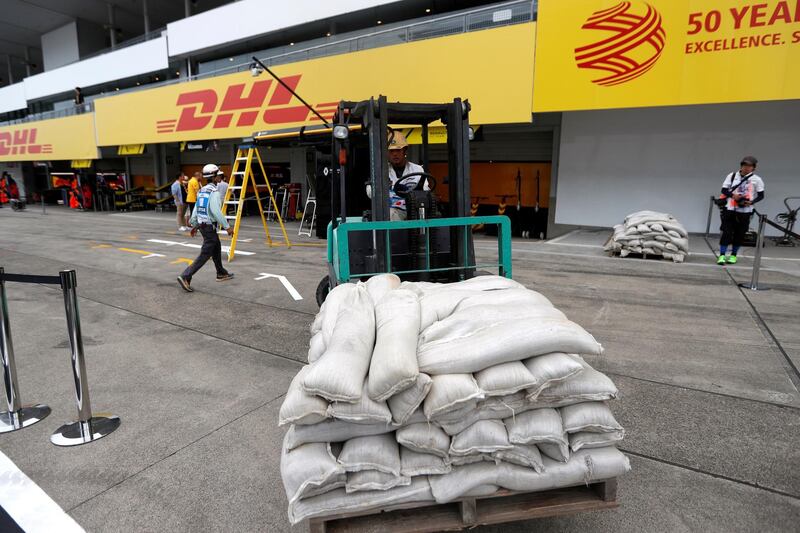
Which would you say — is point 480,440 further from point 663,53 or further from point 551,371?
point 663,53

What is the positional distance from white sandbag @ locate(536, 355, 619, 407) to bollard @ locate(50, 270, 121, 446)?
323 cm

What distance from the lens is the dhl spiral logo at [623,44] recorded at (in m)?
10.2

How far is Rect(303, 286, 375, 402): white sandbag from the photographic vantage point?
1881 millimetres

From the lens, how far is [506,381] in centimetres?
201

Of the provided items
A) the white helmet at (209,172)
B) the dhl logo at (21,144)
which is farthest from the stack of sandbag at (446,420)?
the dhl logo at (21,144)

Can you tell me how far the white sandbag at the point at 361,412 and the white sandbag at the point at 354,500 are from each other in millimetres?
323

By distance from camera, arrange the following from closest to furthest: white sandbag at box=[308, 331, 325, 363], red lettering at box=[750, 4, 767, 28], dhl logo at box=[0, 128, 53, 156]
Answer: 1. white sandbag at box=[308, 331, 325, 363]
2. red lettering at box=[750, 4, 767, 28]
3. dhl logo at box=[0, 128, 53, 156]

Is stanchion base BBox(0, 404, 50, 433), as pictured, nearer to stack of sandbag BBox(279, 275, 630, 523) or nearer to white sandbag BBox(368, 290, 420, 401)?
stack of sandbag BBox(279, 275, 630, 523)

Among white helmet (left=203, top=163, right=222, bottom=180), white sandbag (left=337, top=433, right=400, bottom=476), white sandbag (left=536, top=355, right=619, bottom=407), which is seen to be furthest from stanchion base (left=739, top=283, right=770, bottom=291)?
white helmet (left=203, top=163, right=222, bottom=180)

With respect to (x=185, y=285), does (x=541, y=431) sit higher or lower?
higher

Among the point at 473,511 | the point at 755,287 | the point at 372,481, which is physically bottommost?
the point at 755,287

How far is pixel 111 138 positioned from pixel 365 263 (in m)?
24.8

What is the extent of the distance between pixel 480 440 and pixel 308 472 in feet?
2.49

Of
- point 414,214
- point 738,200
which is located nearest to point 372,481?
point 414,214
